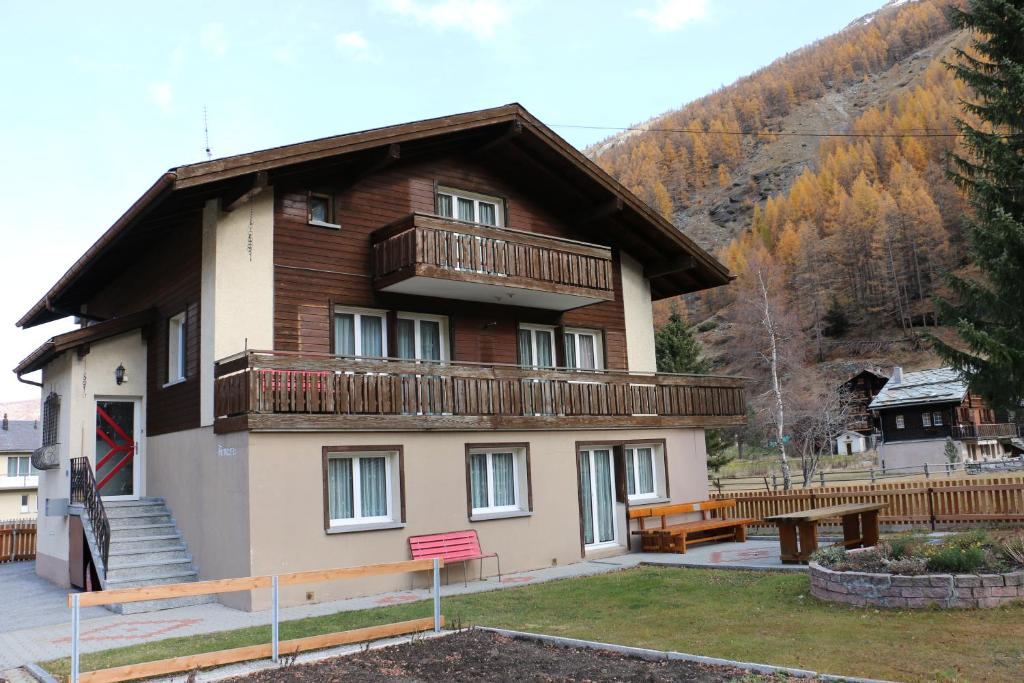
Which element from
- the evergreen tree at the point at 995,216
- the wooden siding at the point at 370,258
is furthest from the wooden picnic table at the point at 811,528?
the wooden siding at the point at 370,258

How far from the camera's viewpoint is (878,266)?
319 feet

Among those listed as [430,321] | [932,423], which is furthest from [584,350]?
[932,423]

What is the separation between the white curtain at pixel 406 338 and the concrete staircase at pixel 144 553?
18.1 ft

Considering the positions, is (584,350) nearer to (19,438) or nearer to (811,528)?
(811,528)

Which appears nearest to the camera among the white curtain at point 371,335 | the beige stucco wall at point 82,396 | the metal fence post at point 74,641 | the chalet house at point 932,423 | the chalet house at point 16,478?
the metal fence post at point 74,641

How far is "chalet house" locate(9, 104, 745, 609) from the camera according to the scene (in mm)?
14188

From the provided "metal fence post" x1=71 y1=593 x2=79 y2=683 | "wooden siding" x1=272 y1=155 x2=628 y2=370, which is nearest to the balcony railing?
"wooden siding" x1=272 y1=155 x2=628 y2=370

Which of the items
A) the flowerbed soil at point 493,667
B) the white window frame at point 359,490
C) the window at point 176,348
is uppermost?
the window at point 176,348

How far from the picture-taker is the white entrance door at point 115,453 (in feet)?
57.8

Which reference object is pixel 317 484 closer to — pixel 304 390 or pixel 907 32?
pixel 304 390

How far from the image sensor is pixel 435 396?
1588 centimetres

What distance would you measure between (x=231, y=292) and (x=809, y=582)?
1070cm

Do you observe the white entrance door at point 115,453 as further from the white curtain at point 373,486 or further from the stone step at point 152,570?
the white curtain at point 373,486

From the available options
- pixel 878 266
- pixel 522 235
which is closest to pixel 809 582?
pixel 522 235
